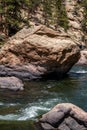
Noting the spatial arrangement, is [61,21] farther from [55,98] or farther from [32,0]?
[55,98]

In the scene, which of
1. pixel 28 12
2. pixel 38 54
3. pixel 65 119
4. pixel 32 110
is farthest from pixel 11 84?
pixel 28 12

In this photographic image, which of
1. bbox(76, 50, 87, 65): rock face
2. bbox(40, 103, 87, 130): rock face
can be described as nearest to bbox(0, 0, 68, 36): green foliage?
bbox(76, 50, 87, 65): rock face

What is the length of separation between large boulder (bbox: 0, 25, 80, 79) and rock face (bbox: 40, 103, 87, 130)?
51.7 ft

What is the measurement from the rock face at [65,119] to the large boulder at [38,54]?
15.8 metres

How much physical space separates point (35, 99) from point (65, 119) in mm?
7887

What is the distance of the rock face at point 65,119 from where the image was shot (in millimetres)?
20547

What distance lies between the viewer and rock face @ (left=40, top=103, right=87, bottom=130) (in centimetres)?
2055

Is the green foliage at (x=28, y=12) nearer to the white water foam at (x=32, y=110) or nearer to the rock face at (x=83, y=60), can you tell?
the rock face at (x=83, y=60)

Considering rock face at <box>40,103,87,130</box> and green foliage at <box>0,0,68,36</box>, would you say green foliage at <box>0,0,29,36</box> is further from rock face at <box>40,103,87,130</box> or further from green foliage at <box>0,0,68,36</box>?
rock face at <box>40,103,87,130</box>

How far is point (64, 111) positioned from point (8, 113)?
4683mm

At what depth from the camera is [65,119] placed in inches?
824

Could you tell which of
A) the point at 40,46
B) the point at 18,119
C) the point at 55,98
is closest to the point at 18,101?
the point at 55,98

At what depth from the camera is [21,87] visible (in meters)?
31.9

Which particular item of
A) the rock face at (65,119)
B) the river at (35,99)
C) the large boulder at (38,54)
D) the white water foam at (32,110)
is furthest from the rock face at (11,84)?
the rock face at (65,119)
